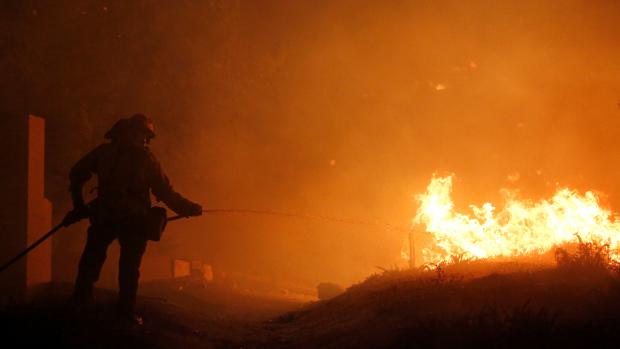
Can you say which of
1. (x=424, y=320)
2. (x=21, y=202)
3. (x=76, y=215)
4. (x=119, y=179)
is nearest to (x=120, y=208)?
(x=119, y=179)

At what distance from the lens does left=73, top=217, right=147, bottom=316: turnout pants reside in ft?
21.2

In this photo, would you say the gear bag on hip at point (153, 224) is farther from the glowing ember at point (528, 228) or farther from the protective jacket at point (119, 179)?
the glowing ember at point (528, 228)

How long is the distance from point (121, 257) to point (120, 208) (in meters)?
0.62

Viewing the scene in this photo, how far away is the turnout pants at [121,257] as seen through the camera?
6.47 metres

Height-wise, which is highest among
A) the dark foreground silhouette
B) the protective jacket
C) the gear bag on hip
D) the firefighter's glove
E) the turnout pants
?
the protective jacket

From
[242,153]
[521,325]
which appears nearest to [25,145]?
[521,325]

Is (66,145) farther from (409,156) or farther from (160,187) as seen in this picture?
(409,156)

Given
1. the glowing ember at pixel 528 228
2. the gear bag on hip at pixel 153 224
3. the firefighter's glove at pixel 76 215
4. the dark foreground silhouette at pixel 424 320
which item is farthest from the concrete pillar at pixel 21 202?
the glowing ember at pixel 528 228

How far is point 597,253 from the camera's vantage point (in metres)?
7.46

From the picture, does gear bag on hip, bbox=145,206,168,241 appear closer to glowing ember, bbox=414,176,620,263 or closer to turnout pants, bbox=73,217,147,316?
turnout pants, bbox=73,217,147,316

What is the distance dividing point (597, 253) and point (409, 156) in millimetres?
23417

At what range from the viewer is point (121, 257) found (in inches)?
258

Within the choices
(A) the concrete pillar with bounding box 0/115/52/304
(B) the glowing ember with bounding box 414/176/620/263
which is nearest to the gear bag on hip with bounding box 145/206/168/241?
(A) the concrete pillar with bounding box 0/115/52/304

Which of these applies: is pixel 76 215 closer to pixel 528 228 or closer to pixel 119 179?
pixel 119 179
